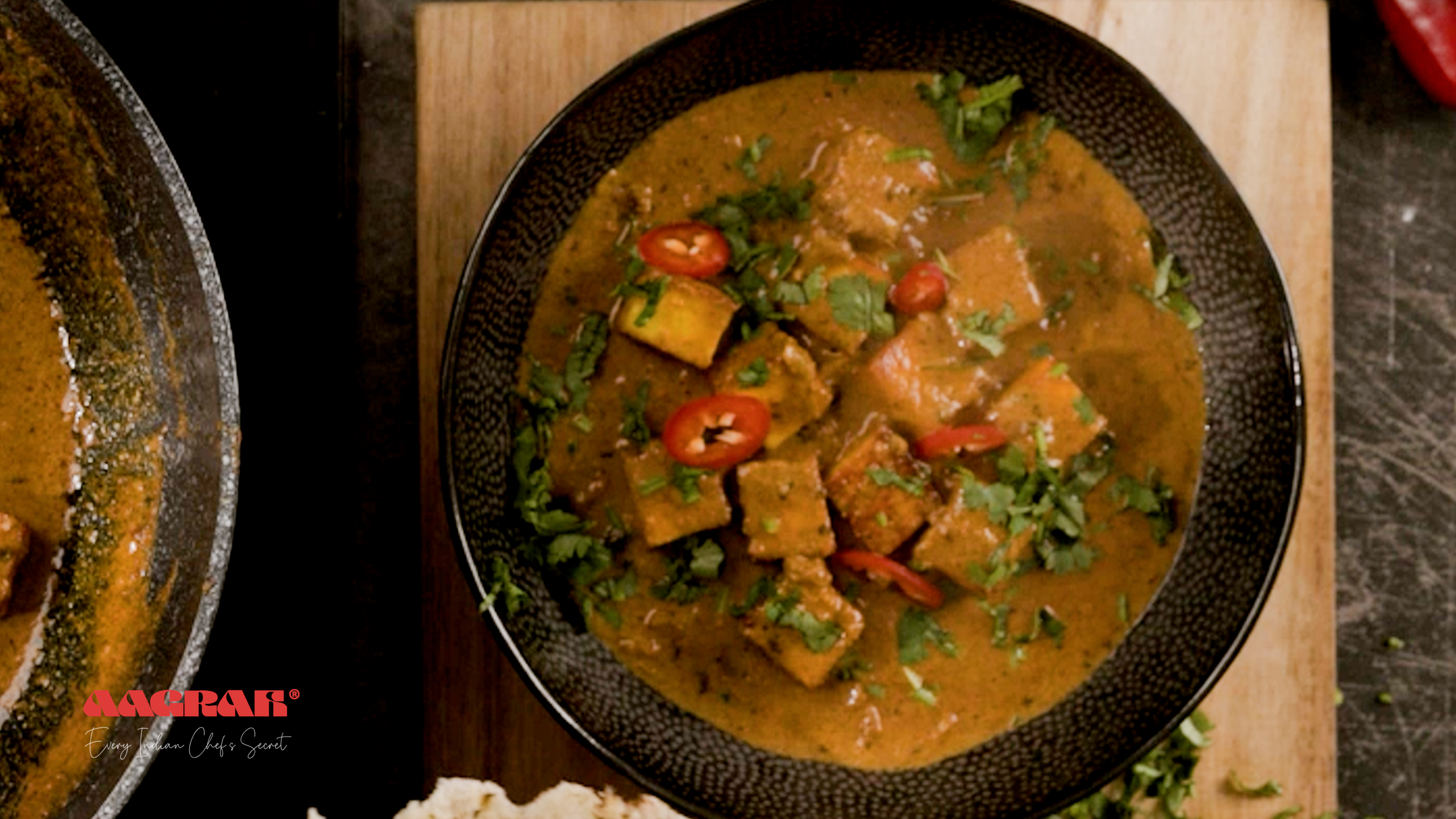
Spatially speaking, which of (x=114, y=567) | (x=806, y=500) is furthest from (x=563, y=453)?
(x=114, y=567)

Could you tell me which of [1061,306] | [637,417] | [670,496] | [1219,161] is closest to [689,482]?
[670,496]

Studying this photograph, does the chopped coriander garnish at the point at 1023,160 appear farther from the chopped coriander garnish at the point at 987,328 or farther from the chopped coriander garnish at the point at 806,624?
the chopped coriander garnish at the point at 806,624

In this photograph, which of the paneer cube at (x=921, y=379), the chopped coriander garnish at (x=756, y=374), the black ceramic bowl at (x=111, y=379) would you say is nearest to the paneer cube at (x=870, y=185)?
the paneer cube at (x=921, y=379)

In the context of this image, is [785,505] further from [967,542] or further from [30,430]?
[30,430]

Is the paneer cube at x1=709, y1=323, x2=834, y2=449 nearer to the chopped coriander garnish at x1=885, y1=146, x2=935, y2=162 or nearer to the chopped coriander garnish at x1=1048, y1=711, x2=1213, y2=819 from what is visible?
the chopped coriander garnish at x1=885, y1=146, x2=935, y2=162

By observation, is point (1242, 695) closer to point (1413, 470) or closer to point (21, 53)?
point (1413, 470)
